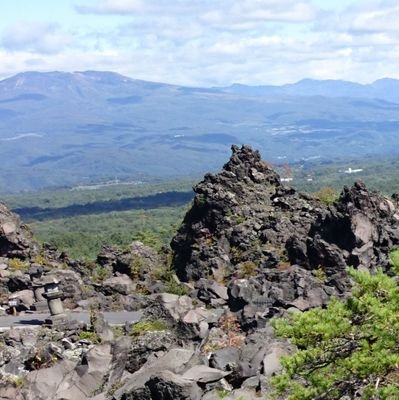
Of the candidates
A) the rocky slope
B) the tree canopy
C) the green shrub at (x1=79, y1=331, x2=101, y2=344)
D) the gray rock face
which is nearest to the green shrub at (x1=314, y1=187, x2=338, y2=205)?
the rocky slope

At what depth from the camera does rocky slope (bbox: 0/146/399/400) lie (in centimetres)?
1966

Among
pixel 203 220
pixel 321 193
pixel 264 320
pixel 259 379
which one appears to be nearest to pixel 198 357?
pixel 259 379

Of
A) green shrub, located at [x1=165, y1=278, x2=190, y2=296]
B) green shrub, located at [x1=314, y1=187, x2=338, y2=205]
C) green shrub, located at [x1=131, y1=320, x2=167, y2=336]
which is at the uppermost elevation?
green shrub, located at [x1=314, y1=187, x2=338, y2=205]

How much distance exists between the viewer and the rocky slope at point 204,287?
774 inches

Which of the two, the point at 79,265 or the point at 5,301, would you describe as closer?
the point at 5,301

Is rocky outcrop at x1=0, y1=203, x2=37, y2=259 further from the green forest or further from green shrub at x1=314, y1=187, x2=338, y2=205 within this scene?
green shrub at x1=314, y1=187, x2=338, y2=205

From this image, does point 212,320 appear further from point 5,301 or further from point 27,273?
point 27,273

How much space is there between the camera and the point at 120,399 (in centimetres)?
1839

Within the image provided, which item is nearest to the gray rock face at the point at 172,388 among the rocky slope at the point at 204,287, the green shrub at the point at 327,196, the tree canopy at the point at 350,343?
the rocky slope at the point at 204,287

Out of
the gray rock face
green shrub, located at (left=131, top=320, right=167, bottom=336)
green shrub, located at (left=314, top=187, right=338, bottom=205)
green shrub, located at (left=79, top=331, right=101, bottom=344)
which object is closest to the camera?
the gray rock face

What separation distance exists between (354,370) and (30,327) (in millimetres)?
17845

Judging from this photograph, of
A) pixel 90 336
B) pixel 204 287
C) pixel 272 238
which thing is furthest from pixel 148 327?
pixel 272 238

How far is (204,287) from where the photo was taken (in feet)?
111

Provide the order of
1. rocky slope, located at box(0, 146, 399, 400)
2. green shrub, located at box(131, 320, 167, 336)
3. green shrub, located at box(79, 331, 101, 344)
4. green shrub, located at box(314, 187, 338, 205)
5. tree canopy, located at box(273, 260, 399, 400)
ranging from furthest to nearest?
green shrub, located at box(314, 187, 338, 205) → green shrub, located at box(79, 331, 101, 344) → green shrub, located at box(131, 320, 167, 336) → rocky slope, located at box(0, 146, 399, 400) → tree canopy, located at box(273, 260, 399, 400)
